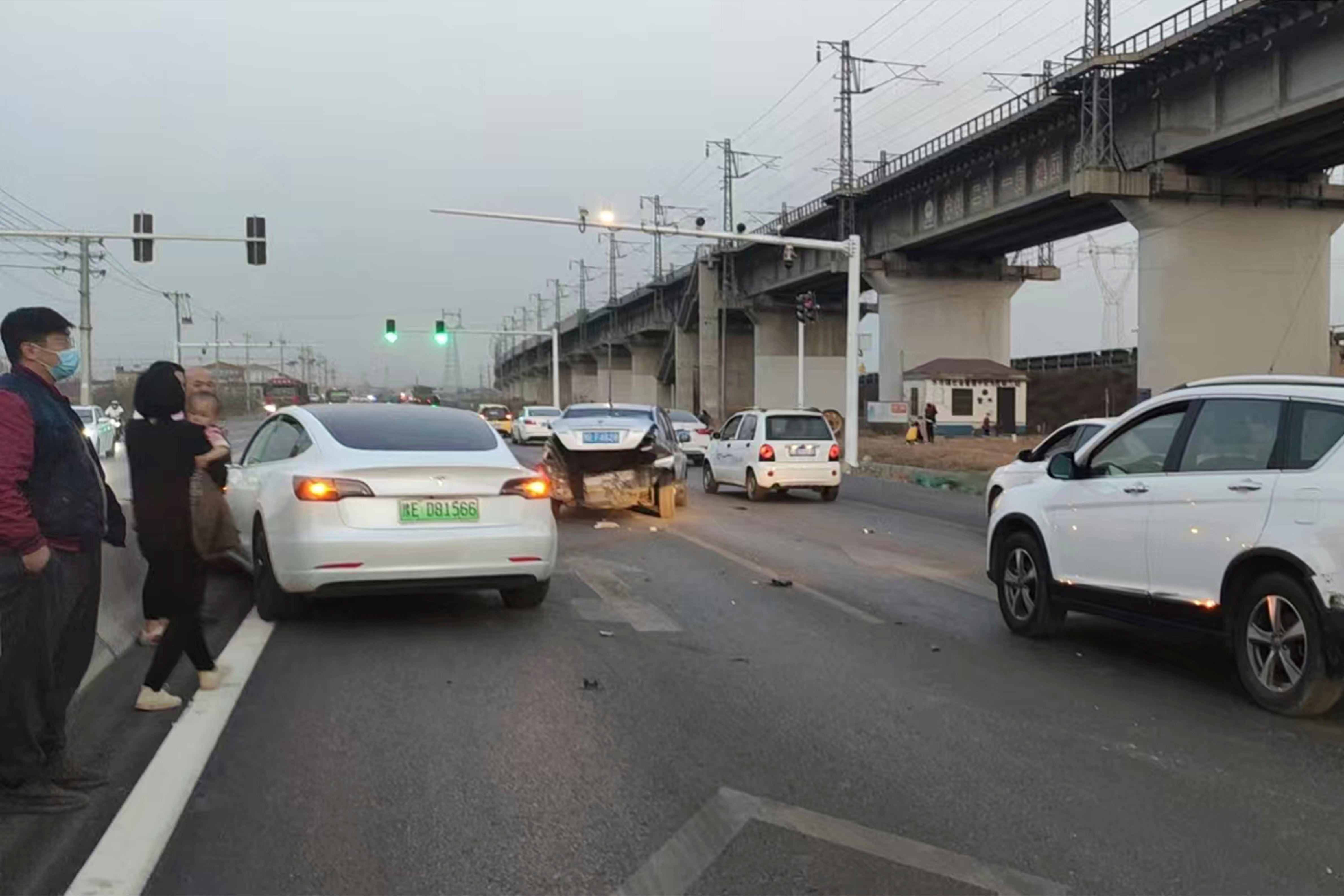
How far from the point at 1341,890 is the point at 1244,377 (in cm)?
346

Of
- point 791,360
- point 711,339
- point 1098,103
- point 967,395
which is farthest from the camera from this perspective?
point 711,339

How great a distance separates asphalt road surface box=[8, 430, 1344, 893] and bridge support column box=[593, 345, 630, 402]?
95505 millimetres

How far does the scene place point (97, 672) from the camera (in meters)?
6.22

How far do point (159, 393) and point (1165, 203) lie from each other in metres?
29.8

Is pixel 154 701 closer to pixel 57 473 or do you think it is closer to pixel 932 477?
pixel 57 473

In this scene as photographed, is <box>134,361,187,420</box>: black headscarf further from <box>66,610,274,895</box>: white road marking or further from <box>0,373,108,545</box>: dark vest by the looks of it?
<box>66,610,274,895</box>: white road marking

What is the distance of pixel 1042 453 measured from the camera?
38.5ft

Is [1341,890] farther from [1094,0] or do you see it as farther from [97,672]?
[1094,0]

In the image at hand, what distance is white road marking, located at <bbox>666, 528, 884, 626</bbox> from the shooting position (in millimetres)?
8414

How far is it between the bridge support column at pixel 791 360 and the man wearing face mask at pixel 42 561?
59944 millimetres

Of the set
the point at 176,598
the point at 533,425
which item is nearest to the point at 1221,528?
the point at 176,598

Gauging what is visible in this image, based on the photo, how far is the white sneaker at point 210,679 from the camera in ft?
19.3

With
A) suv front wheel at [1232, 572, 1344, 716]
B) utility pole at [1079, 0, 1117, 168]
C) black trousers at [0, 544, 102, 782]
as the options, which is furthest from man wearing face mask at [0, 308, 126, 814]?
utility pole at [1079, 0, 1117, 168]

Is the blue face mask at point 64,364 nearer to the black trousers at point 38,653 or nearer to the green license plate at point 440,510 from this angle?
the black trousers at point 38,653
